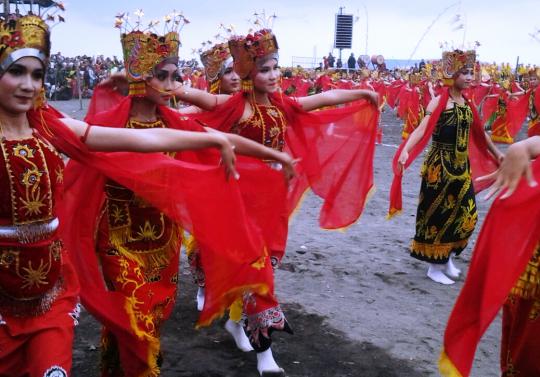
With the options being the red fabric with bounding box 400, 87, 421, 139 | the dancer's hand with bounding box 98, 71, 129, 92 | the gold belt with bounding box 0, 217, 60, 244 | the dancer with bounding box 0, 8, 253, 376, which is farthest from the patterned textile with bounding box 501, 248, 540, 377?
the red fabric with bounding box 400, 87, 421, 139

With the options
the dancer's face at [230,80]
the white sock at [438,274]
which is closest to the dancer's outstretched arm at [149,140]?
the dancer's face at [230,80]

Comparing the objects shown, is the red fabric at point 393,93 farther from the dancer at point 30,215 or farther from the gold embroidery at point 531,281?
the dancer at point 30,215

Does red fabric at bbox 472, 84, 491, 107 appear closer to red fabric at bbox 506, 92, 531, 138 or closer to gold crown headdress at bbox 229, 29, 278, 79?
red fabric at bbox 506, 92, 531, 138

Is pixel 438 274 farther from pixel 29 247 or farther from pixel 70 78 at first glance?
pixel 70 78

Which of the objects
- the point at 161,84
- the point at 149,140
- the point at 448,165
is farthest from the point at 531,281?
the point at 448,165

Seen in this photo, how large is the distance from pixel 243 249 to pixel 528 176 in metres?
1.44

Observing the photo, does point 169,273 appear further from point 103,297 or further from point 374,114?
point 374,114

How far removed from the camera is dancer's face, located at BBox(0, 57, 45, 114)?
2717 mm

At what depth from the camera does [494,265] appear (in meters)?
2.83

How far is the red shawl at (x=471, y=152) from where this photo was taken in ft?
20.3

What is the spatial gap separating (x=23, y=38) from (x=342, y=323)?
3457 mm

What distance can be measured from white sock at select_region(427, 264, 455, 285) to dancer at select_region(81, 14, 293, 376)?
3.30 meters

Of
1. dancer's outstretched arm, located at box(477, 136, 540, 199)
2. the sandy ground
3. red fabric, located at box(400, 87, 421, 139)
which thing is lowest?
the sandy ground

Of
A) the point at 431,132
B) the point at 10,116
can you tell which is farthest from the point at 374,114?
the point at 10,116
